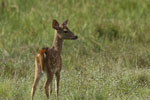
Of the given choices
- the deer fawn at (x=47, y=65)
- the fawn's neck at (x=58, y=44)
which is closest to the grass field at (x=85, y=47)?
the deer fawn at (x=47, y=65)

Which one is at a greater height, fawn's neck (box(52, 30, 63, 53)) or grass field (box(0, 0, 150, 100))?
fawn's neck (box(52, 30, 63, 53))

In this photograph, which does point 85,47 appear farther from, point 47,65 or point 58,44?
point 47,65

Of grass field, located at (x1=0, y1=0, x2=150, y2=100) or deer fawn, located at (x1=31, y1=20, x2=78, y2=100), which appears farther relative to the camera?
grass field, located at (x1=0, y1=0, x2=150, y2=100)

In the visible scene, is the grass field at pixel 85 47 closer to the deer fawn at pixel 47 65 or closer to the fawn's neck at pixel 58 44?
the deer fawn at pixel 47 65

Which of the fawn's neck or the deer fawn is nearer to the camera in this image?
the deer fawn

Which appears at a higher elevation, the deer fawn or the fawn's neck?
the fawn's neck

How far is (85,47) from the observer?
996cm

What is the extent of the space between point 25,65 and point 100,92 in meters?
2.24

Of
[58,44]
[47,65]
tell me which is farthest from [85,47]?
[47,65]

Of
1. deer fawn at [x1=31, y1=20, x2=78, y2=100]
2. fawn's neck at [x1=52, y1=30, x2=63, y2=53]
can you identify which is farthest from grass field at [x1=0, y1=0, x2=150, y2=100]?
fawn's neck at [x1=52, y1=30, x2=63, y2=53]

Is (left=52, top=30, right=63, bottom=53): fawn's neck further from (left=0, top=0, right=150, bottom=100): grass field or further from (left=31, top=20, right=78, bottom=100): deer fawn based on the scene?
(left=0, top=0, right=150, bottom=100): grass field

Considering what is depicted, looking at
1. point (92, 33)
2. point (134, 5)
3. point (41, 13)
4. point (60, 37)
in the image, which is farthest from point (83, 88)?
point (134, 5)

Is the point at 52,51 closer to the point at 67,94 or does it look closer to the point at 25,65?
the point at 67,94

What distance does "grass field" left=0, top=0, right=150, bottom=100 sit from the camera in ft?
23.6
